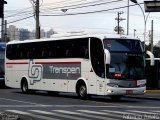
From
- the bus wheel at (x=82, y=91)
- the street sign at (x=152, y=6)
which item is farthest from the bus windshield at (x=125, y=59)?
the street sign at (x=152, y=6)

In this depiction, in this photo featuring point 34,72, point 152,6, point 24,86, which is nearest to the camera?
point 34,72

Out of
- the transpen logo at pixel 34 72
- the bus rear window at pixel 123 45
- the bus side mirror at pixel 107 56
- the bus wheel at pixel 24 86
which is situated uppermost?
the bus rear window at pixel 123 45

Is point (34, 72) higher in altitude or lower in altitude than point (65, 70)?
lower

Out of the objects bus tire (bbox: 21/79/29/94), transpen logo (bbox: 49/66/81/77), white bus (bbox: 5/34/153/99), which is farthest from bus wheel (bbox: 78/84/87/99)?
bus tire (bbox: 21/79/29/94)

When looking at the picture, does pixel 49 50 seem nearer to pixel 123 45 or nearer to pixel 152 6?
pixel 123 45

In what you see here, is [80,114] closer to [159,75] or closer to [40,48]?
[40,48]

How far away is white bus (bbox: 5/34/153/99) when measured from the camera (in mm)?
25281

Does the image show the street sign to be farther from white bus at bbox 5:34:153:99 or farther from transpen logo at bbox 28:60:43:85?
transpen logo at bbox 28:60:43:85

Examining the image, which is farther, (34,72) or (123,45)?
(34,72)

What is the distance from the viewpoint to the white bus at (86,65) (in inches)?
995

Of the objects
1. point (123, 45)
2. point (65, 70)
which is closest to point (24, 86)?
point (65, 70)

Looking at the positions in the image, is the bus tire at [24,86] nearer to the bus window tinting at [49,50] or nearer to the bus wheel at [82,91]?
the bus window tinting at [49,50]

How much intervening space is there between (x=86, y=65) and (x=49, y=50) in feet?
13.6

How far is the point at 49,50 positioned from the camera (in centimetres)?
3009
